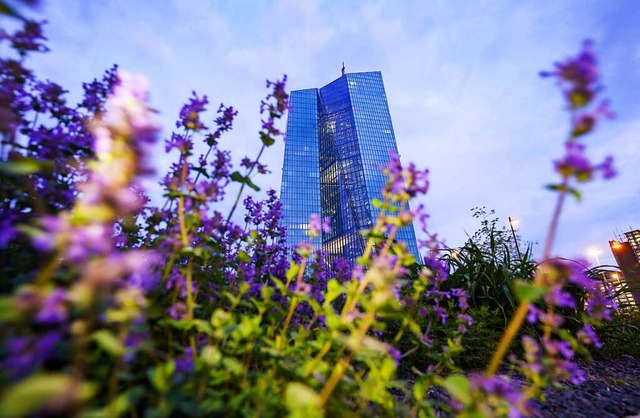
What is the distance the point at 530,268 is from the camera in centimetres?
531

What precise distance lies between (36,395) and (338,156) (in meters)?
107

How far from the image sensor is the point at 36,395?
2.34 ft

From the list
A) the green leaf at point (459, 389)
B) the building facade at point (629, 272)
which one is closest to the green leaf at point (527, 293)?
the green leaf at point (459, 389)

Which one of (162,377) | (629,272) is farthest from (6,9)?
(629,272)

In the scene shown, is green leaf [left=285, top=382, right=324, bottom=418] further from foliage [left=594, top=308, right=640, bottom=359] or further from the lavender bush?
foliage [left=594, top=308, right=640, bottom=359]

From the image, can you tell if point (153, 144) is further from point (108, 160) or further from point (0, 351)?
point (0, 351)

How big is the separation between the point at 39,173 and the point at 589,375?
6049 millimetres

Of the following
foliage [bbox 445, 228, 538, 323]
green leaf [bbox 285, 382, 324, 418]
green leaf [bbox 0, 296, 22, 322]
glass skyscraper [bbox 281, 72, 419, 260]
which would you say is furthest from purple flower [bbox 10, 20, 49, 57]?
glass skyscraper [bbox 281, 72, 419, 260]

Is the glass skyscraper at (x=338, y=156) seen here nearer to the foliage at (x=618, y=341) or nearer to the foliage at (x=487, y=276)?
the foliage at (x=487, y=276)

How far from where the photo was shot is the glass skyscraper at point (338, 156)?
306ft

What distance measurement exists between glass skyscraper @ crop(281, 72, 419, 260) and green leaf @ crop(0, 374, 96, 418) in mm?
83049

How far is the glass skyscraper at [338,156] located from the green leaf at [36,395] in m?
83.0

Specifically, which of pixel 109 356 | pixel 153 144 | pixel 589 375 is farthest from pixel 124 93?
pixel 589 375

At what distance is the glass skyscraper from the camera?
93125 millimetres
